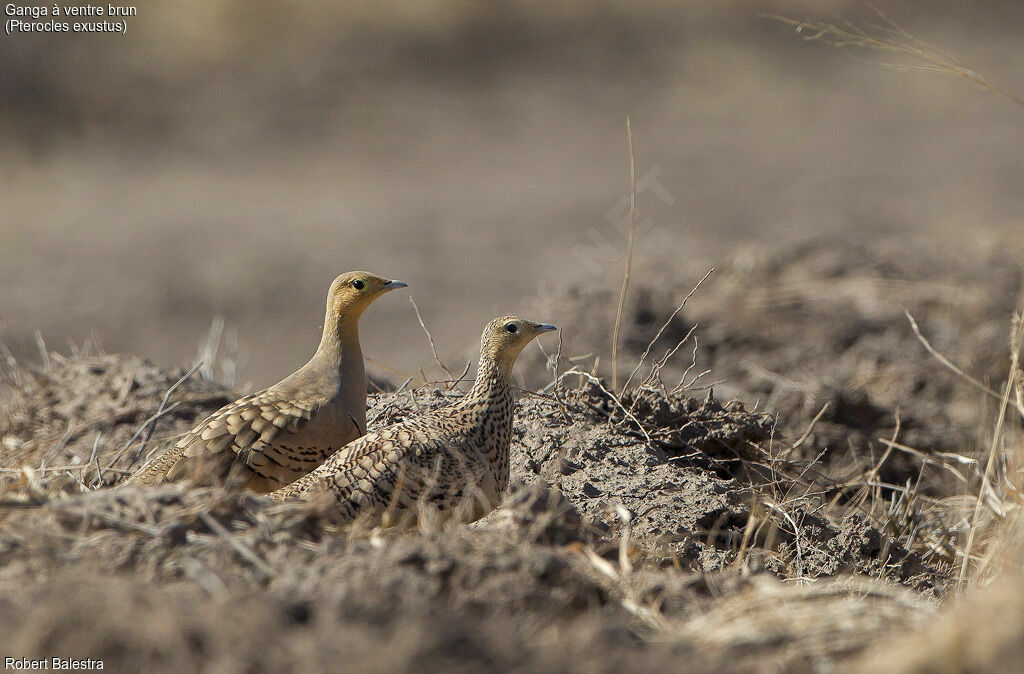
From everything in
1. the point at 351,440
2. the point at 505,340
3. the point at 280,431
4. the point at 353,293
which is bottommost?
the point at 351,440

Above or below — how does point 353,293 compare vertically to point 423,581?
above

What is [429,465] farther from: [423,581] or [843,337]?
[843,337]

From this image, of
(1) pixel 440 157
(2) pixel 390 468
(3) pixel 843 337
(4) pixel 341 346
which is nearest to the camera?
(2) pixel 390 468

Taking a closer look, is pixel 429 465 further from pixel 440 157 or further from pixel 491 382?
pixel 440 157

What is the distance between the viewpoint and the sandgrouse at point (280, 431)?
14.1 feet

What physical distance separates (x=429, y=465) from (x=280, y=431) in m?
0.79

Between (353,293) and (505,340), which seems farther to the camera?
(353,293)

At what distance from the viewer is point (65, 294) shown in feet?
34.8

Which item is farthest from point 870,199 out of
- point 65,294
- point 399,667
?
point 399,667

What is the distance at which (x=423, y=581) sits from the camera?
2.73 meters

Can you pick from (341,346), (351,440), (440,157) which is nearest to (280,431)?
(351,440)

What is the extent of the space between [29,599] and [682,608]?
5.40 feet

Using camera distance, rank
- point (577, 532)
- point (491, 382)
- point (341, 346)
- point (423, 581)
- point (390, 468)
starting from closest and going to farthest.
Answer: point (423, 581), point (577, 532), point (390, 468), point (491, 382), point (341, 346)

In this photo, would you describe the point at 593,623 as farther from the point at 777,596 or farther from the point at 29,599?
the point at 29,599
